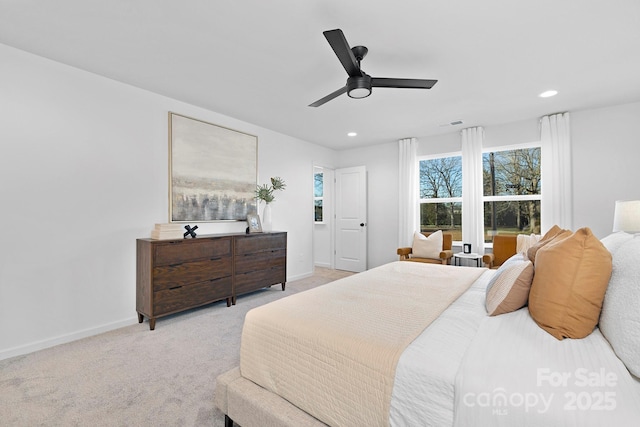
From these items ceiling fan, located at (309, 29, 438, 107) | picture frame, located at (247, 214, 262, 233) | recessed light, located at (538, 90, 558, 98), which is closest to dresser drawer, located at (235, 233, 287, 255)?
picture frame, located at (247, 214, 262, 233)

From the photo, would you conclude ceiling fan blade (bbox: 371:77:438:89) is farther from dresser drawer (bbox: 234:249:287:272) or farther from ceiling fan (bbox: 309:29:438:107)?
dresser drawer (bbox: 234:249:287:272)

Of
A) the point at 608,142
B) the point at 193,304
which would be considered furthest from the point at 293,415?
the point at 608,142

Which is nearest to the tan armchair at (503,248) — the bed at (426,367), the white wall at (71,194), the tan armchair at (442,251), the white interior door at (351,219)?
the tan armchair at (442,251)

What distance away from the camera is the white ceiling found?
77.6 inches

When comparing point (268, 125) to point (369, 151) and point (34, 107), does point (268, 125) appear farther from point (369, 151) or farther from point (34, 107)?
point (34, 107)

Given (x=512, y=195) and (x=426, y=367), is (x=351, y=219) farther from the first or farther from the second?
(x=426, y=367)

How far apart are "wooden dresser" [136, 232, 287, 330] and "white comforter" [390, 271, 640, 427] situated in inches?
109

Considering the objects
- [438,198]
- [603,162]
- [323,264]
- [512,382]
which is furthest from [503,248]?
[512,382]

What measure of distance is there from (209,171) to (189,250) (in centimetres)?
118

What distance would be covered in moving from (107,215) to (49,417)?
1879 mm

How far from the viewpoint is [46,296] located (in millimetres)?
2607

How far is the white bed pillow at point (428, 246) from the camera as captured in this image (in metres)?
4.56

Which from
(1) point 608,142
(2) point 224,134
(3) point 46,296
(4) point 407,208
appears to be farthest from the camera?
(4) point 407,208

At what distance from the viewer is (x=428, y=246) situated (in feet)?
15.1
